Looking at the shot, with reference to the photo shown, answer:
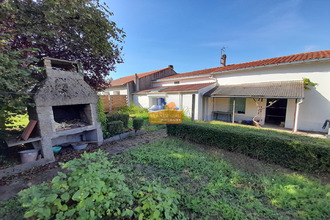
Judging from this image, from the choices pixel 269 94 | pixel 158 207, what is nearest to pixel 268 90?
pixel 269 94

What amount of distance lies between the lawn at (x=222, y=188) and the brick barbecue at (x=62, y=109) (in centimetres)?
205

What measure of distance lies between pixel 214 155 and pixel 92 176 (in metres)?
4.19

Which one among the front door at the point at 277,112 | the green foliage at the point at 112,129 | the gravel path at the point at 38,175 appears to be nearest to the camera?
the gravel path at the point at 38,175

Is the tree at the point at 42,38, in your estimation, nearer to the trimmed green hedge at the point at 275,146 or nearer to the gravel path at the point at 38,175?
the gravel path at the point at 38,175

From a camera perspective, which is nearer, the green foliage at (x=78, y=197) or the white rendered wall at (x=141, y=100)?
the green foliage at (x=78, y=197)

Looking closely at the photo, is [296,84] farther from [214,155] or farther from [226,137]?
[214,155]

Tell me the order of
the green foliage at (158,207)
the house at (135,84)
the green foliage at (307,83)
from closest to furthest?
the green foliage at (158,207)
the green foliage at (307,83)
the house at (135,84)

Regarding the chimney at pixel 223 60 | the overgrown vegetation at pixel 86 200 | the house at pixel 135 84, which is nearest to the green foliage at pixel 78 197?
the overgrown vegetation at pixel 86 200

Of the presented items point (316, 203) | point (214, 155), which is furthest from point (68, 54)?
point (316, 203)

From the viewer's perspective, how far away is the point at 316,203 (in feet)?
8.45

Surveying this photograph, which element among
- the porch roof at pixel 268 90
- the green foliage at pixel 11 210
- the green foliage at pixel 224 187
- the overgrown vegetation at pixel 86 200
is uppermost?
the porch roof at pixel 268 90

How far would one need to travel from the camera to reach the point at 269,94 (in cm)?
853

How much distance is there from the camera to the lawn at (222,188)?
243cm

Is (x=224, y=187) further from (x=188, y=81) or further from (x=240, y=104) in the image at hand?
(x=188, y=81)
